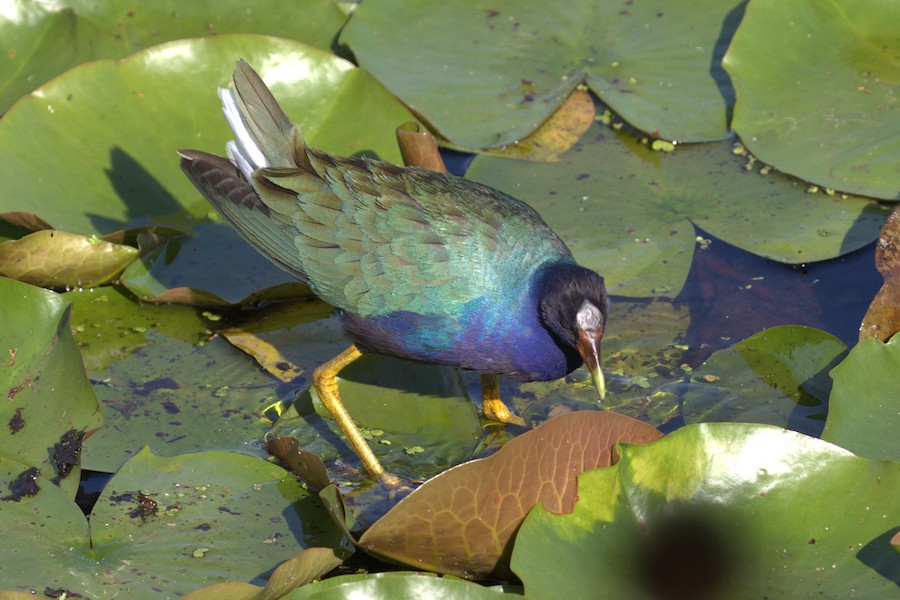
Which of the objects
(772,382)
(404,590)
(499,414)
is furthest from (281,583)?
(772,382)

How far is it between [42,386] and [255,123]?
3.34 feet

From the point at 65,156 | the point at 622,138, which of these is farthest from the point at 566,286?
the point at 65,156

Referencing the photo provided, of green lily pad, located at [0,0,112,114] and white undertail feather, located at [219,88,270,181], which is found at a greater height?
green lily pad, located at [0,0,112,114]

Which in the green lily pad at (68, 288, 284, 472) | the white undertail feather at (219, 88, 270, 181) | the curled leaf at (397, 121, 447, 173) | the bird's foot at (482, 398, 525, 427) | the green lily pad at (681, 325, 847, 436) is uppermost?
the white undertail feather at (219, 88, 270, 181)

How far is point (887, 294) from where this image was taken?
9.72ft

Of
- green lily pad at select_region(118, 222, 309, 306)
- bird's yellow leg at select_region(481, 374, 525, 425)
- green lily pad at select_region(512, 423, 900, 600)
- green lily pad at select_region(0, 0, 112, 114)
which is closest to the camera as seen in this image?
green lily pad at select_region(512, 423, 900, 600)

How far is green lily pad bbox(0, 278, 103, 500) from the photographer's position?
272 cm

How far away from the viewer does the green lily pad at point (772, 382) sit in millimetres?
2938

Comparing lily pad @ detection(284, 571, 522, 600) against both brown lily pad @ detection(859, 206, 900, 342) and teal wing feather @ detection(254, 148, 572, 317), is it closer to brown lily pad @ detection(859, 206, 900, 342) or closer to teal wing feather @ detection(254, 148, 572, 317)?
teal wing feather @ detection(254, 148, 572, 317)

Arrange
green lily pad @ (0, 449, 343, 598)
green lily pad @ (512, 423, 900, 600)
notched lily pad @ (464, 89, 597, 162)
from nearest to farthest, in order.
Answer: green lily pad @ (512, 423, 900, 600) < green lily pad @ (0, 449, 343, 598) < notched lily pad @ (464, 89, 597, 162)

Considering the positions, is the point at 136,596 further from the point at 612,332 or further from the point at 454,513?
the point at 612,332

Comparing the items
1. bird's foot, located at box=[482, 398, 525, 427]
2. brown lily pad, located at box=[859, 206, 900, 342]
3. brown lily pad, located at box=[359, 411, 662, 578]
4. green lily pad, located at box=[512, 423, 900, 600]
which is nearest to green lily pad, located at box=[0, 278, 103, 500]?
brown lily pad, located at box=[359, 411, 662, 578]

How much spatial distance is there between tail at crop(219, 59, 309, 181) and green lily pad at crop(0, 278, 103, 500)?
0.74m

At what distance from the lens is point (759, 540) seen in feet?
7.39
